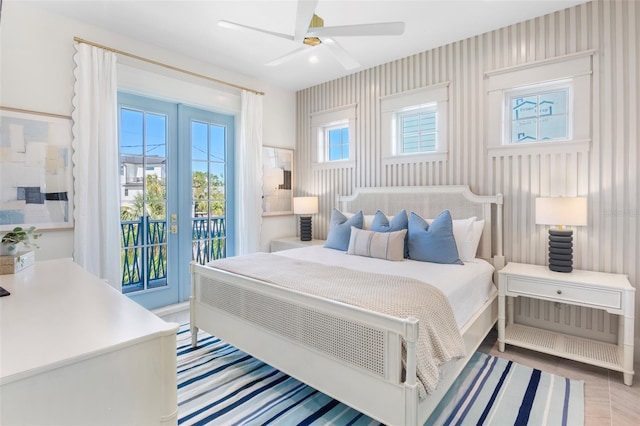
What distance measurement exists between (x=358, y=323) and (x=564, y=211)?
1.95 m

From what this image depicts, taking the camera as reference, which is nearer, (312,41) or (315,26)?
(315,26)

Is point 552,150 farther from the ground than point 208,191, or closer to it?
farther from the ground

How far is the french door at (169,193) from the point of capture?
11.1ft

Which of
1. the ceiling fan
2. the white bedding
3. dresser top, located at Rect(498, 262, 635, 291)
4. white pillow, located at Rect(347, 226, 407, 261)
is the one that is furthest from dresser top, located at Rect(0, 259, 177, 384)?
dresser top, located at Rect(498, 262, 635, 291)

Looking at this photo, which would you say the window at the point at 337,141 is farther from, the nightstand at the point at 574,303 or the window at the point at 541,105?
the nightstand at the point at 574,303

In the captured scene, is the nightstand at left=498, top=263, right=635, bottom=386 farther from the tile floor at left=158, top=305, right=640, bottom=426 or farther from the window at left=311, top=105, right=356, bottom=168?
the window at left=311, top=105, right=356, bottom=168

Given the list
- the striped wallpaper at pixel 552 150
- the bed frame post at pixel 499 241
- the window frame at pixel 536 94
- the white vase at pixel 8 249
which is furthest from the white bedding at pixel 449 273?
the white vase at pixel 8 249

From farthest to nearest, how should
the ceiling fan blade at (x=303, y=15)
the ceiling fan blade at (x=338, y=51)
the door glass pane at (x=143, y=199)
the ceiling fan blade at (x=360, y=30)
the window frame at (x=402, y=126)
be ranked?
1. the window frame at (x=402, y=126)
2. the door glass pane at (x=143, y=199)
3. the ceiling fan blade at (x=338, y=51)
4. the ceiling fan blade at (x=360, y=30)
5. the ceiling fan blade at (x=303, y=15)

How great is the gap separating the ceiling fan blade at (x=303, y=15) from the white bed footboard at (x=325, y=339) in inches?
65.5

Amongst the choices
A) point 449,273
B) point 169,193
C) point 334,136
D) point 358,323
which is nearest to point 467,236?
point 449,273

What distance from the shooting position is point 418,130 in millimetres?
3744

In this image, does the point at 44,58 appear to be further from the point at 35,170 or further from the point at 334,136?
the point at 334,136

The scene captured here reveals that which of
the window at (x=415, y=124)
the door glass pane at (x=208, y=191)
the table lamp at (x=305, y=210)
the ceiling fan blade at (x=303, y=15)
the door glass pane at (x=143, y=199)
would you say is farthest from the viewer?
the table lamp at (x=305, y=210)

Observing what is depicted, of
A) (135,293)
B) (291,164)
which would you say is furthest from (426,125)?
(135,293)
